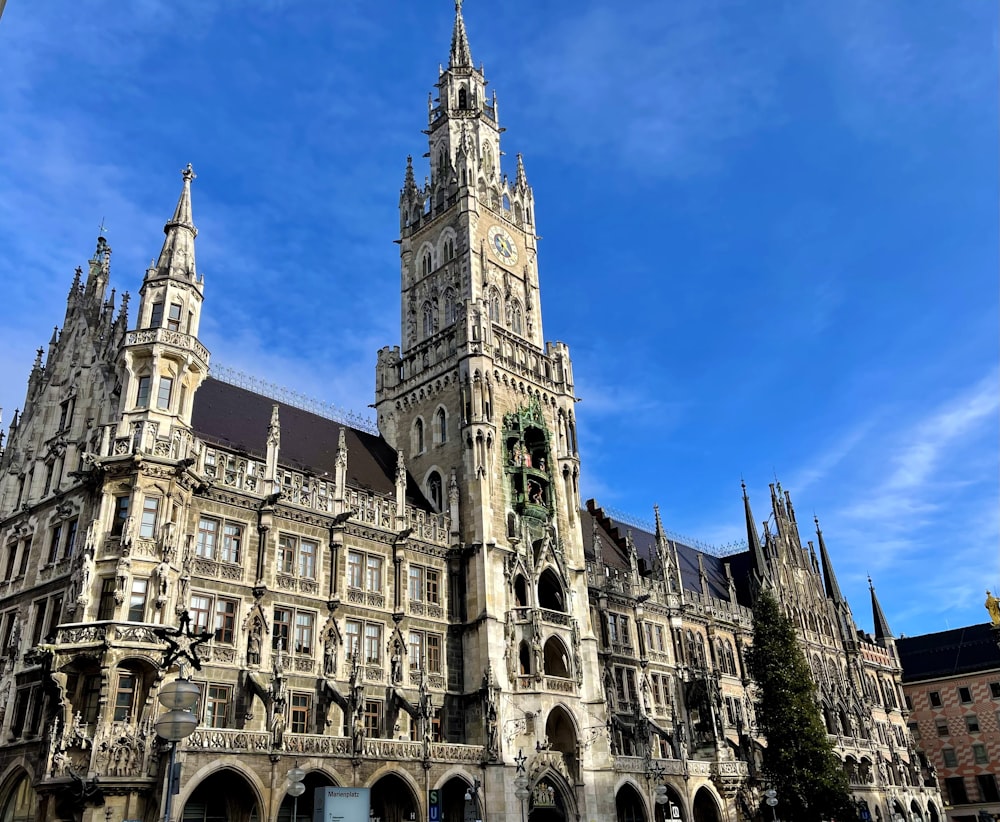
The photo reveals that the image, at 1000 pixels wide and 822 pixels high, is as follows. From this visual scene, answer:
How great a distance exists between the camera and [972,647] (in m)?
85.1

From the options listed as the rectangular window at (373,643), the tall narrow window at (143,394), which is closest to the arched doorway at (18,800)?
the rectangular window at (373,643)

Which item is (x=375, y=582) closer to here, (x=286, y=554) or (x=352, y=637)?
(x=352, y=637)

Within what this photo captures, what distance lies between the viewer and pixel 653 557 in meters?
63.4

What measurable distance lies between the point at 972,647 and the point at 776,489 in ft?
92.5

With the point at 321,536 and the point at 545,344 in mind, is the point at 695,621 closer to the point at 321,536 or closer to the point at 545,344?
the point at 545,344

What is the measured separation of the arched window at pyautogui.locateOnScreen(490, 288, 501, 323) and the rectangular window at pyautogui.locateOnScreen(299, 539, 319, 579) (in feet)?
63.9

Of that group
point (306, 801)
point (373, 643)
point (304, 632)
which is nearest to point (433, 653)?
point (373, 643)

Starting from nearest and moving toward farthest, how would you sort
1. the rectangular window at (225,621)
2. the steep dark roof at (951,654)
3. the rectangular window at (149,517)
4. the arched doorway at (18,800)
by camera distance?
the arched doorway at (18,800), the rectangular window at (149,517), the rectangular window at (225,621), the steep dark roof at (951,654)

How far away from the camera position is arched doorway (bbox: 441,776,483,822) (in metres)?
37.7

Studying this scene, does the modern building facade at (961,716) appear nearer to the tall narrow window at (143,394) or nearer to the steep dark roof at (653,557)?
the steep dark roof at (653,557)

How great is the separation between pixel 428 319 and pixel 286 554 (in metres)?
20.9

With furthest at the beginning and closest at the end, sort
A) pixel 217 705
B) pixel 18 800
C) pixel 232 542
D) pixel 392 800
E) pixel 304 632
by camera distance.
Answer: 1. pixel 304 632
2. pixel 392 800
3. pixel 232 542
4. pixel 217 705
5. pixel 18 800

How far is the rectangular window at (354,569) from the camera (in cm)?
3941

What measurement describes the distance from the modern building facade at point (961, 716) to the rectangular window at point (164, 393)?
74336 millimetres
